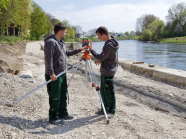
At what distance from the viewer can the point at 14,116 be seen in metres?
3.50

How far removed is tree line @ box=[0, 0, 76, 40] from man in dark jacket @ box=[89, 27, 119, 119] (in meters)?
10.9

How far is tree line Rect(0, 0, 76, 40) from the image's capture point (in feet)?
66.3

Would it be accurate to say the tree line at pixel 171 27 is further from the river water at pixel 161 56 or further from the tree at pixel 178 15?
the river water at pixel 161 56

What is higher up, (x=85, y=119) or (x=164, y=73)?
(x=164, y=73)

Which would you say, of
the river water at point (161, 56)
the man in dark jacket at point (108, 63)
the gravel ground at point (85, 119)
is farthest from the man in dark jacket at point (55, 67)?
the river water at point (161, 56)

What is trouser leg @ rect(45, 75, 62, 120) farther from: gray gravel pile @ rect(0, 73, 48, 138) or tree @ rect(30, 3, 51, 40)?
tree @ rect(30, 3, 51, 40)

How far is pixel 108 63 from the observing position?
379 cm

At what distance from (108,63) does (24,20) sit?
32.4m

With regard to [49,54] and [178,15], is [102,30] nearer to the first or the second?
[49,54]

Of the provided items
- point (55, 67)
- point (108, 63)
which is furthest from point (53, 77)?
point (108, 63)

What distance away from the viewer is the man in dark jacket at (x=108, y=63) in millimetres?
3678

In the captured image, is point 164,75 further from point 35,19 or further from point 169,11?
point 169,11

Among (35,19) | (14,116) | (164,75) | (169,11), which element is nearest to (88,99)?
(14,116)

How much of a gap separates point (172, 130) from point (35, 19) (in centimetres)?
5249
